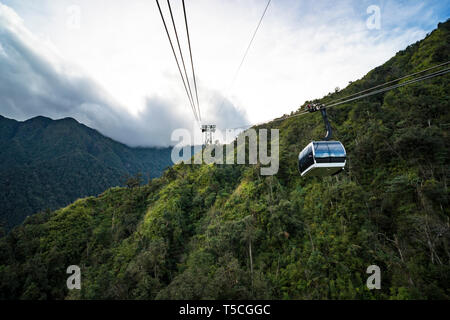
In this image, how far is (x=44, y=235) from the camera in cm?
3141

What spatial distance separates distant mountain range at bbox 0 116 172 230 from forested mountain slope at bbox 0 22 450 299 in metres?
15.7

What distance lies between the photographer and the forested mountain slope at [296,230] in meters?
13.0

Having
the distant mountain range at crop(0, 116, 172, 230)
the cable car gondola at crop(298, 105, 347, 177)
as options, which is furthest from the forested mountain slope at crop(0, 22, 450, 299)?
the distant mountain range at crop(0, 116, 172, 230)

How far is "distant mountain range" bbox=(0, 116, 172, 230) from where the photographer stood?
74.7 meters

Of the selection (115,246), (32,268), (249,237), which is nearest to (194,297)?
(249,237)

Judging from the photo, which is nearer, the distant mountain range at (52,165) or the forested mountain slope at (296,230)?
the forested mountain slope at (296,230)

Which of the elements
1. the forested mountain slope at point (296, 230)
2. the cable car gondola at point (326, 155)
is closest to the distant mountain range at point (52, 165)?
the forested mountain slope at point (296, 230)

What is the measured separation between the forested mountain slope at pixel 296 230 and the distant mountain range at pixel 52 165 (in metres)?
15.7

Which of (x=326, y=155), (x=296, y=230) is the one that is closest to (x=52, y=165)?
(x=296, y=230)

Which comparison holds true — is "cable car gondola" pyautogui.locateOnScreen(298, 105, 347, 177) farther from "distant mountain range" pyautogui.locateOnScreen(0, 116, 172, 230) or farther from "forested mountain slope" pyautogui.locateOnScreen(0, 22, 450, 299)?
"distant mountain range" pyautogui.locateOnScreen(0, 116, 172, 230)

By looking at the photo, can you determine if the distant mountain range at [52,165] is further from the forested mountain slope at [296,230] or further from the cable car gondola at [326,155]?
the cable car gondola at [326,155]

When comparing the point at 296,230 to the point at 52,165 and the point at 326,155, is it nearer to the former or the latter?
the point at 326,155

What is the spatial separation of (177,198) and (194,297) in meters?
17.9

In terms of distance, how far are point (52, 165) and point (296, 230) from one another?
114 meters
